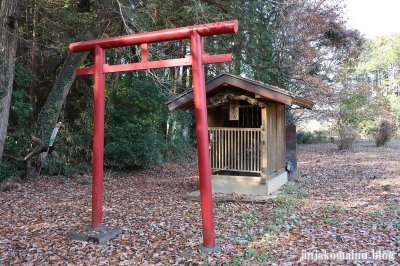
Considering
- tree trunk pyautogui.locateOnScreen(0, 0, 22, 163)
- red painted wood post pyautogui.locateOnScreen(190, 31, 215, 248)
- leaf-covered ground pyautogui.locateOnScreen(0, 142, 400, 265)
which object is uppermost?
tree trunk pyautogui.locateOnScreen(0, 0, 22, 163)

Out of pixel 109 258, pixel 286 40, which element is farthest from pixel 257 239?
pixel 286 40

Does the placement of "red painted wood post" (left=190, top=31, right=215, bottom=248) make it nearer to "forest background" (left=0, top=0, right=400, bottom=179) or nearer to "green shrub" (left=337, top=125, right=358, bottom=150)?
"forest background" (left=0, top=0, right=400, bottom=179)

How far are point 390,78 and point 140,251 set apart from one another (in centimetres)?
3494

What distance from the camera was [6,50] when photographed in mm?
9281

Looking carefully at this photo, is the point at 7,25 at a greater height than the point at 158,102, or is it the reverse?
the point at 7,25

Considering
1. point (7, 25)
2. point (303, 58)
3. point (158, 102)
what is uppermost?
point (303, 58)

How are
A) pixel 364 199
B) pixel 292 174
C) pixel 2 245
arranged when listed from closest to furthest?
pixel 2 245 < pixel 364 199 < pixel 292 174

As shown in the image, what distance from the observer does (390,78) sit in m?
32.4

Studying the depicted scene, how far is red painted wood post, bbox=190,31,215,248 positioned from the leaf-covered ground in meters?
0.38

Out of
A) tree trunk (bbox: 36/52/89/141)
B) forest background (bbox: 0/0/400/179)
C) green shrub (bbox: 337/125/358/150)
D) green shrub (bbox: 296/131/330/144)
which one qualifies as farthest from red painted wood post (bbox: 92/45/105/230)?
green shrub (bbox: 296/131/330/144)

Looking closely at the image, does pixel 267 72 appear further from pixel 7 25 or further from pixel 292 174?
pixel 7 25

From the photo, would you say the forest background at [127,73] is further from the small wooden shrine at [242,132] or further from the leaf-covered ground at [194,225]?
the leaf-covered ground at [194,225]

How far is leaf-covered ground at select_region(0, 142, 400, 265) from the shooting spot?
4633 millimetres

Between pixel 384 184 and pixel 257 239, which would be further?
pixel 384 184
